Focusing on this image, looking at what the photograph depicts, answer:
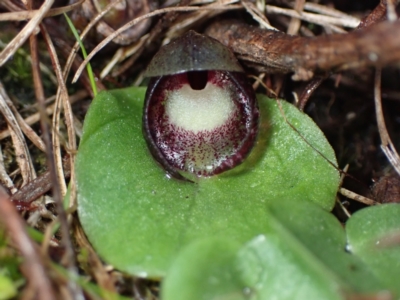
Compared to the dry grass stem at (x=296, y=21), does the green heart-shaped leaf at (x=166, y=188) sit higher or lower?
lower

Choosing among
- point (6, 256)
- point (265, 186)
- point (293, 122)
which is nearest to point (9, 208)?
point (6, 256)

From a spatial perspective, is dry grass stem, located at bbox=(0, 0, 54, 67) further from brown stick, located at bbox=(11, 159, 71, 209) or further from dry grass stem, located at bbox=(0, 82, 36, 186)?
brown stick, located at bbox=(11, 159, 71, 209)

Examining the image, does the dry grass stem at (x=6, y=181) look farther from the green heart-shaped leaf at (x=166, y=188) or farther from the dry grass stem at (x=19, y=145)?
the green heart-shaped leaf at (x=166, y=188)

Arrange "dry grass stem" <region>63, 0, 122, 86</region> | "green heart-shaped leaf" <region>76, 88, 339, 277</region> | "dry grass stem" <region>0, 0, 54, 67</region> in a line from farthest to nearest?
"dry grass stem" <region>63, 0, 122, 86</region>
"dry grass stem" <region>0, 0, 54, 67</region>
"green heart-shaped leaf" <region>76, 88, 339, 277</region>

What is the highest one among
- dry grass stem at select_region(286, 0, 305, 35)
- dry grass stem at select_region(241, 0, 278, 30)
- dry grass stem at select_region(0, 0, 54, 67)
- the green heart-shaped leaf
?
dry grass stem at select_region(0, 0, 54, 67)

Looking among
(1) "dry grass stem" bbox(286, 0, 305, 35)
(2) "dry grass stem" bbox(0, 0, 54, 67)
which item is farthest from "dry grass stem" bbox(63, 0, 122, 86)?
(1) "dry grass stem" bbox(286, 0, 305, 35)

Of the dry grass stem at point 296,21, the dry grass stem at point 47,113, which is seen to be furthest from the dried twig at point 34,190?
the dry grass stem at point 296,21
